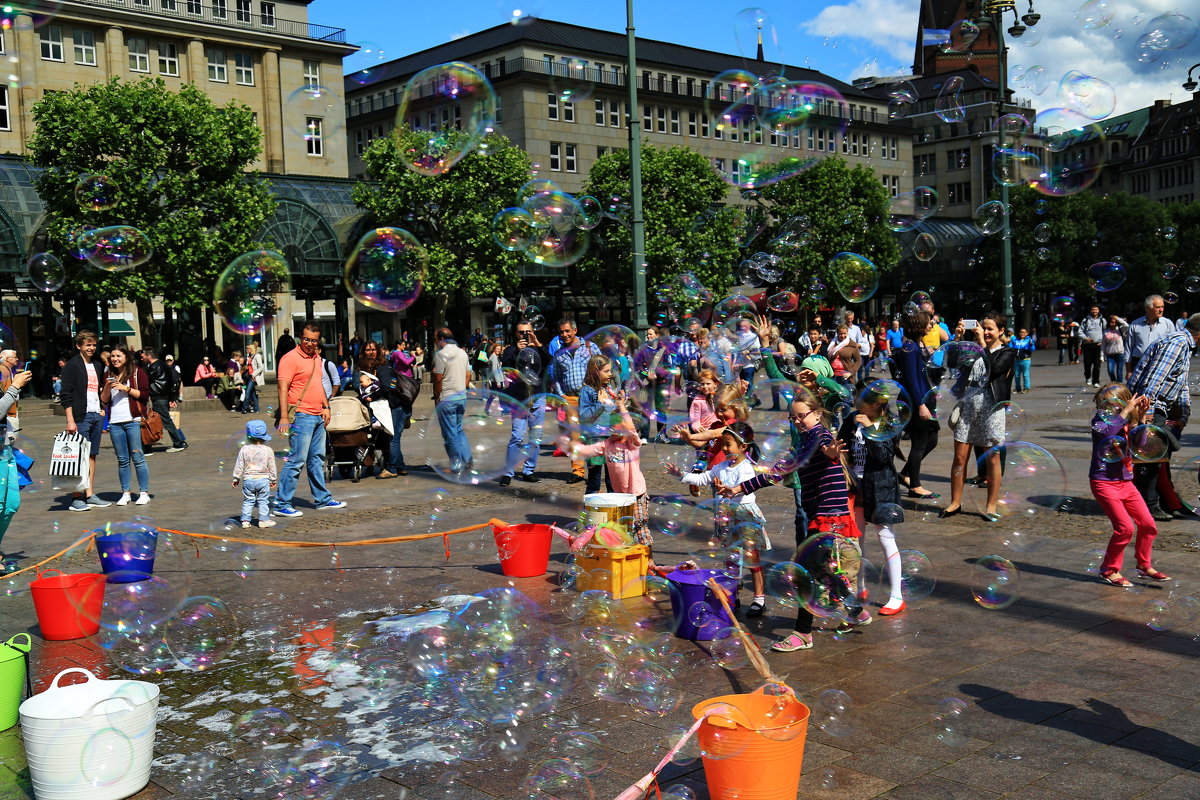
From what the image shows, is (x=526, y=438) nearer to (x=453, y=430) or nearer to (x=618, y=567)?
(x=453, y=430)

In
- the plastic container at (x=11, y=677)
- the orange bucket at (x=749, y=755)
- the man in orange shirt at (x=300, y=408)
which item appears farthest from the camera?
the man in orange shirt at (x=300, y=408)

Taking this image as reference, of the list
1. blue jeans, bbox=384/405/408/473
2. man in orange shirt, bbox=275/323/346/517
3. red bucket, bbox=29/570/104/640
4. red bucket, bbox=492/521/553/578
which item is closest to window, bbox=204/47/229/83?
blue jeans, bbox=384/405/408/473

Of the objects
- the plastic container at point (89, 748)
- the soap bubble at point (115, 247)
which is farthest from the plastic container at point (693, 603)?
the soap bubble at point (115, 247)

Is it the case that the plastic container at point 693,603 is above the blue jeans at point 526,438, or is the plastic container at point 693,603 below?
below

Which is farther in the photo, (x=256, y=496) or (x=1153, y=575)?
(x=256, y=496)

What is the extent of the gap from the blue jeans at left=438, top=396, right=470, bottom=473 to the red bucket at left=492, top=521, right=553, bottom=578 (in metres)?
4.41

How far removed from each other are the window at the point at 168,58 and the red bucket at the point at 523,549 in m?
53.1

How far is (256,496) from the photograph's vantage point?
1018cm

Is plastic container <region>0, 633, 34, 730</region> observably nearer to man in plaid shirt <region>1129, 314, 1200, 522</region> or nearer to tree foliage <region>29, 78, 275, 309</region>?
man in plaid shirt <region>1129, 314, 1200, 522</region>

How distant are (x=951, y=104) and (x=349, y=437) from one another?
9.43 metres

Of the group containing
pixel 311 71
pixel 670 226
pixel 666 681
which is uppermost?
pixel 311 71

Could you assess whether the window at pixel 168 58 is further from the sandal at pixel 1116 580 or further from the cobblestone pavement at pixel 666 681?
the sandal at pixel 1116 580

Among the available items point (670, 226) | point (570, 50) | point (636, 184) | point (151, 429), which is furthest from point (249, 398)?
point (570, 50)

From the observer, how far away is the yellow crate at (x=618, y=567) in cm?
716
